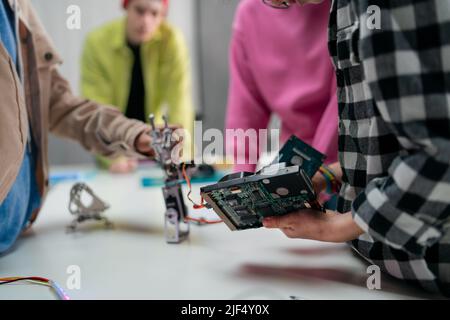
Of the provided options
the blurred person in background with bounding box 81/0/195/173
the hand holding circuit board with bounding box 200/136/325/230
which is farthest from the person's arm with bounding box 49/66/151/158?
the blurred person in background with bounding box 81/0/195/173

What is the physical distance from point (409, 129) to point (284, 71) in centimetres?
62

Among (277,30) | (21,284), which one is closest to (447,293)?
(21,284)

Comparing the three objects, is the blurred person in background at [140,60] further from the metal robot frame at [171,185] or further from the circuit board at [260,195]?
the circuit board at [260,195]

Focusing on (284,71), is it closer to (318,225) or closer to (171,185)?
(171,185)

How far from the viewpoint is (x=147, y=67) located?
5.57 ft

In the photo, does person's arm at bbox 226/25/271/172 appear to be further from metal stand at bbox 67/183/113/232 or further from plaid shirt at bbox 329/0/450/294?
plaid shirt at bbox 329/0/450/294

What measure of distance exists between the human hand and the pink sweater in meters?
0.28

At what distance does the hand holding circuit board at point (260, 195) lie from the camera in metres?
0.59

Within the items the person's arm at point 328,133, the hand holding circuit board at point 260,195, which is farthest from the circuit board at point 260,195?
the person's arm at point 328,133

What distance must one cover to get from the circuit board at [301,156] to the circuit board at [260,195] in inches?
4.5

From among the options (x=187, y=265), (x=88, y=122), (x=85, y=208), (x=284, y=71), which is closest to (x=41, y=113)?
(x=88, y=122)

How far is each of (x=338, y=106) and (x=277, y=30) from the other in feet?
1.48

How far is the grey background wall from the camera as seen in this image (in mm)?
1044
